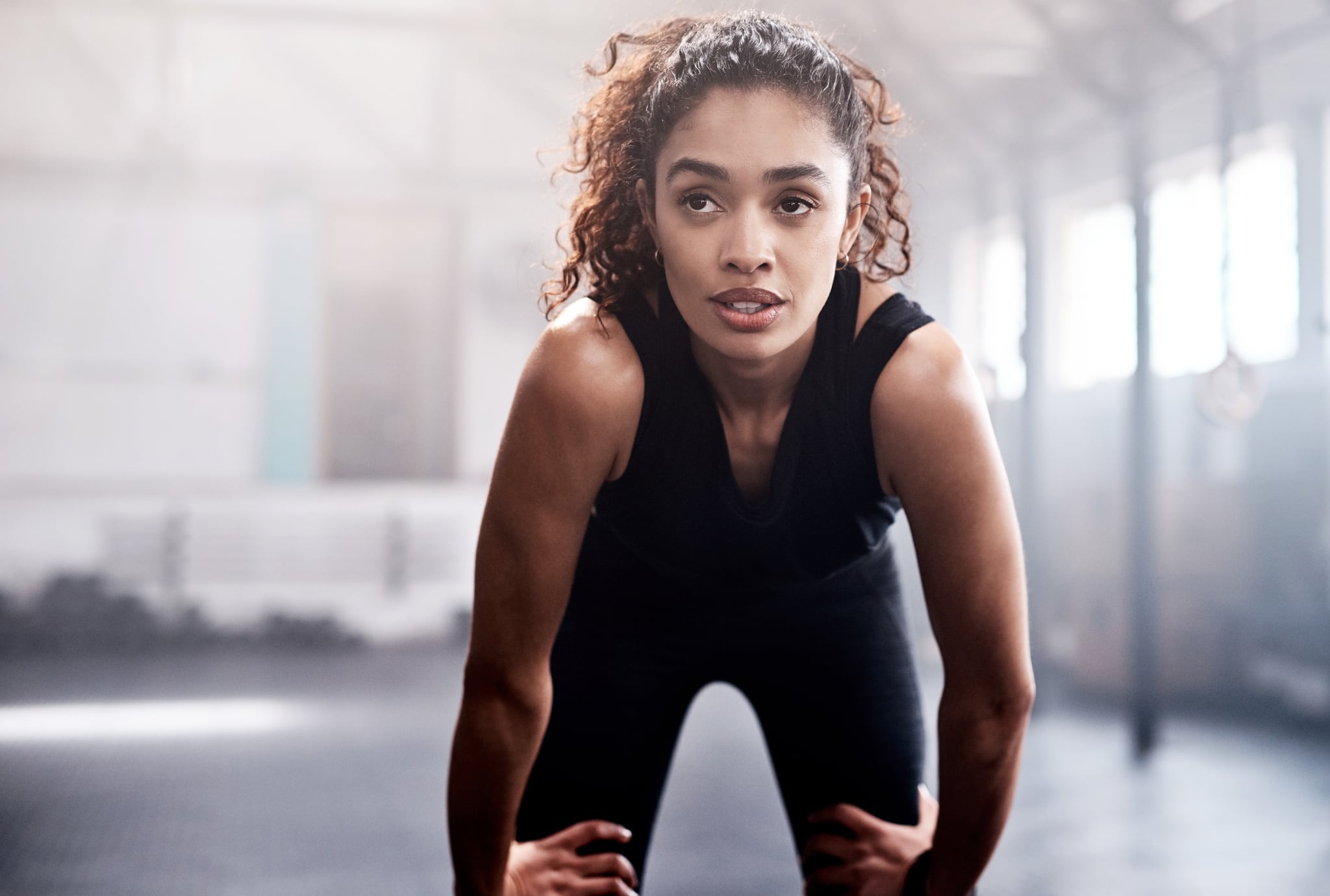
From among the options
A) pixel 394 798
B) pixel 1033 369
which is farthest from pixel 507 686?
pixel 1033 369

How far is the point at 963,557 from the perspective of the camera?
34.1 inches

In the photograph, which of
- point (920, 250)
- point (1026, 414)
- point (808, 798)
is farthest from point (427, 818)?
point (920, 250)

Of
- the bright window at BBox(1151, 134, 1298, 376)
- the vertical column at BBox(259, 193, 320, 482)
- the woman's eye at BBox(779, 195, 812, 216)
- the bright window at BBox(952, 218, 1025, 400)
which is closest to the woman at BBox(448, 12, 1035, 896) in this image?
the woman's eye at BBox(779, 195, 812, 216)

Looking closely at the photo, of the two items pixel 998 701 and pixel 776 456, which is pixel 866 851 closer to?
pixel 998 701

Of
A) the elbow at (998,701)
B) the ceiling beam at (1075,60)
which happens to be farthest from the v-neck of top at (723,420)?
the ceiling beam at (1075,60)

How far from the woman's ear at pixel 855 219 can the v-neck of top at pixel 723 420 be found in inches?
1.8

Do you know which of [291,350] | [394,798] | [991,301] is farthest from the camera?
[291,350]

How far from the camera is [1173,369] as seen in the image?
3.24 meters

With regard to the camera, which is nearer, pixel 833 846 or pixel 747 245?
pixel 747 245

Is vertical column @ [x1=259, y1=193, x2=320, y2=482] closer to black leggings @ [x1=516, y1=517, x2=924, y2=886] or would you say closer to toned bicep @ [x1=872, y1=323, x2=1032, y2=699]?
black leggings @ [x1=516, y1=517, x2=924, y2=886]

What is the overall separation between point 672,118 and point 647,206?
0.31ft

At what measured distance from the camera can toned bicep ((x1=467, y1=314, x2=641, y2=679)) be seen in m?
0.84

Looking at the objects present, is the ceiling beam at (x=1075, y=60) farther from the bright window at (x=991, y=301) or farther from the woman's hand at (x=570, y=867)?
the woman's hand at (x=570, y=867)

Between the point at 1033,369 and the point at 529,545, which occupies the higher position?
the point at 1033,369
